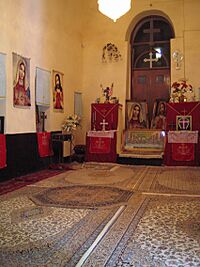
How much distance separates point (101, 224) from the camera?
374cm

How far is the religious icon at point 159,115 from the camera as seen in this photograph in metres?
10.6

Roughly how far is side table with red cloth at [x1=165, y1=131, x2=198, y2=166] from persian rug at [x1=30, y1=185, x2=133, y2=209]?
10.9 feet

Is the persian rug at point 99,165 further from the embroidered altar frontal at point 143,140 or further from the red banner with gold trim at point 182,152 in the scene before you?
the red banner with gold trim at point 182,152

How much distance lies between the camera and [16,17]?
7027mm

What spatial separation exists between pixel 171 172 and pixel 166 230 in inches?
165

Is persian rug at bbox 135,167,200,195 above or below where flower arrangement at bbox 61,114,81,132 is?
below

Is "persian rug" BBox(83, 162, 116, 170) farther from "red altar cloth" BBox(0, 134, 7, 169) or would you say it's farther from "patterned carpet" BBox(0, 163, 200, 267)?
"red altar cloth" BBox(0, 134, 7, 169)

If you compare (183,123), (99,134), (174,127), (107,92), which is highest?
(107,92)

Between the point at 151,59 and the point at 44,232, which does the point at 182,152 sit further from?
the point at 44,232

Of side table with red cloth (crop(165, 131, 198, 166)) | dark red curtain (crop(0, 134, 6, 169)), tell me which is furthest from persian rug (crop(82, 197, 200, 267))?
side table with red cloth (crop(165, 131, 198, 166))

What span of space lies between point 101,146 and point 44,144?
1.81m

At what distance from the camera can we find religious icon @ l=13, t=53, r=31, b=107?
7.03 m

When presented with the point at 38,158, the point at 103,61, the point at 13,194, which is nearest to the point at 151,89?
the point at 103,61

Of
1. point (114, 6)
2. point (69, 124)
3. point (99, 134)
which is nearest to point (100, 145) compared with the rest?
point (99, 134)
